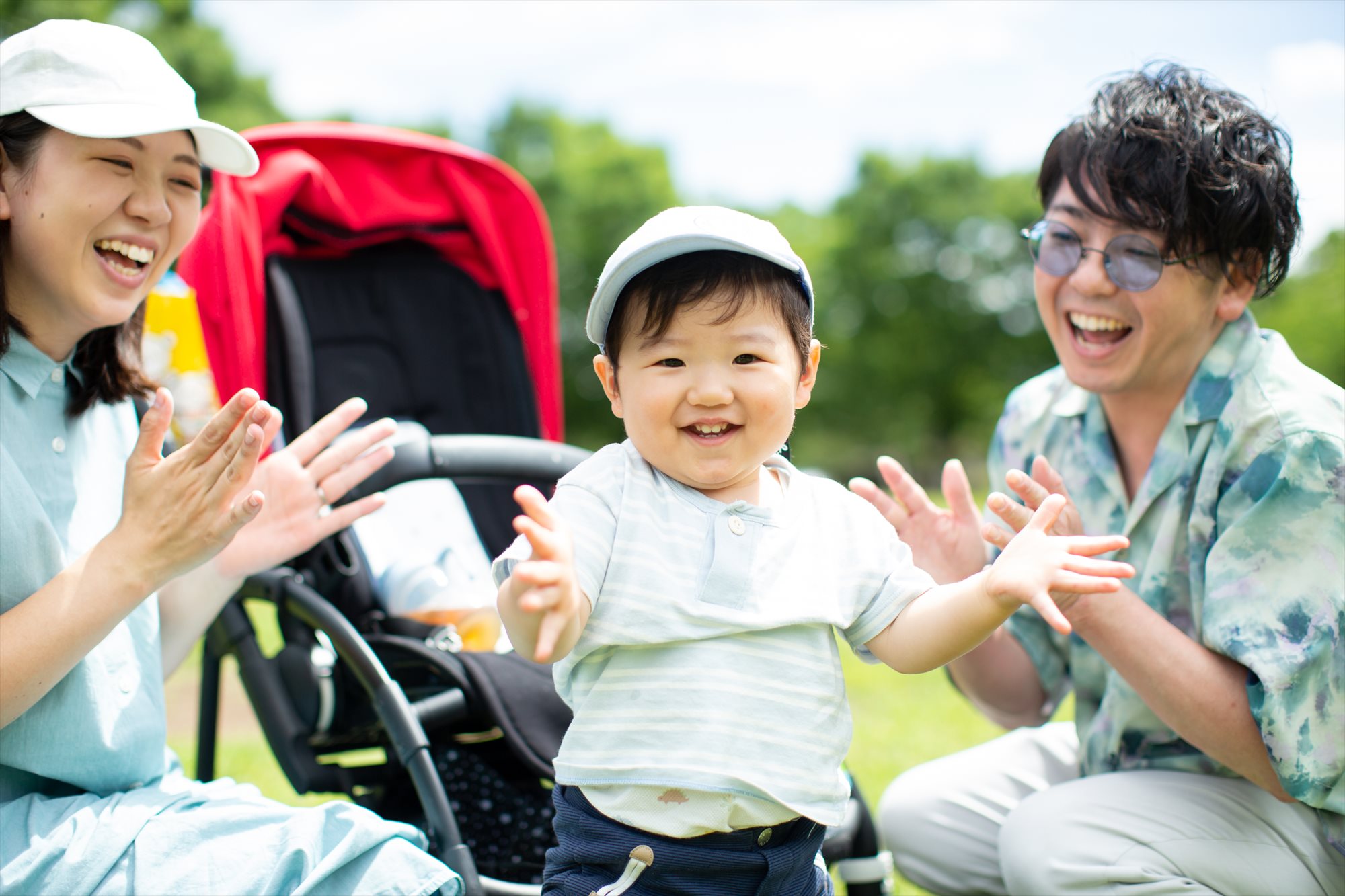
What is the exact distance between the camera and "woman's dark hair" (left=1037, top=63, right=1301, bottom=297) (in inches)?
81.2

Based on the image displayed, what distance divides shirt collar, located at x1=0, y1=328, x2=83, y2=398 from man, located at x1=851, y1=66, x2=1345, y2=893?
4.31ft

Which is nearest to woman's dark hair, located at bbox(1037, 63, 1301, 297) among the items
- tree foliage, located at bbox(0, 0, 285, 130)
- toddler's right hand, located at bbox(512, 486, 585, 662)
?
toddler's right hand, located at bbox(512, 486, 585, 662)

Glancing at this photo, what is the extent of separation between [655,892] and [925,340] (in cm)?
3503

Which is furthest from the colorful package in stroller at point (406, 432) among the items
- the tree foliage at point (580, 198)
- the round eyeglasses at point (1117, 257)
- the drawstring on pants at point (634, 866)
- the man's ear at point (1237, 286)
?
the tree foliage at point (580, 198)

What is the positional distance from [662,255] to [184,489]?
785 millimetres

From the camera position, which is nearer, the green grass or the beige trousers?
the beige trousers

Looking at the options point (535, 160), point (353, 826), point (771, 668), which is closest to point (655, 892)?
point (771, 668)

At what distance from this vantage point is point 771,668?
4.72 feet

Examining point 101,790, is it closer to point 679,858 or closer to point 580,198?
point 679,858

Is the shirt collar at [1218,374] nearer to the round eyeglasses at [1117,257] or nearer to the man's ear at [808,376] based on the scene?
the round eyeglasses at [1117,257]

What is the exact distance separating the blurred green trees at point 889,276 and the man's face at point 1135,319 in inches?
1151

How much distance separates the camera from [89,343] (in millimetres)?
1925

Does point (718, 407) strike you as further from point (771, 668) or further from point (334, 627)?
point (334, 627)

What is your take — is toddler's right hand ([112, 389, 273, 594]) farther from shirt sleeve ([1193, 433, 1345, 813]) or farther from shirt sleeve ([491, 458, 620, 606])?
shirt sleeve ([1193, 433, 1345, 813])
